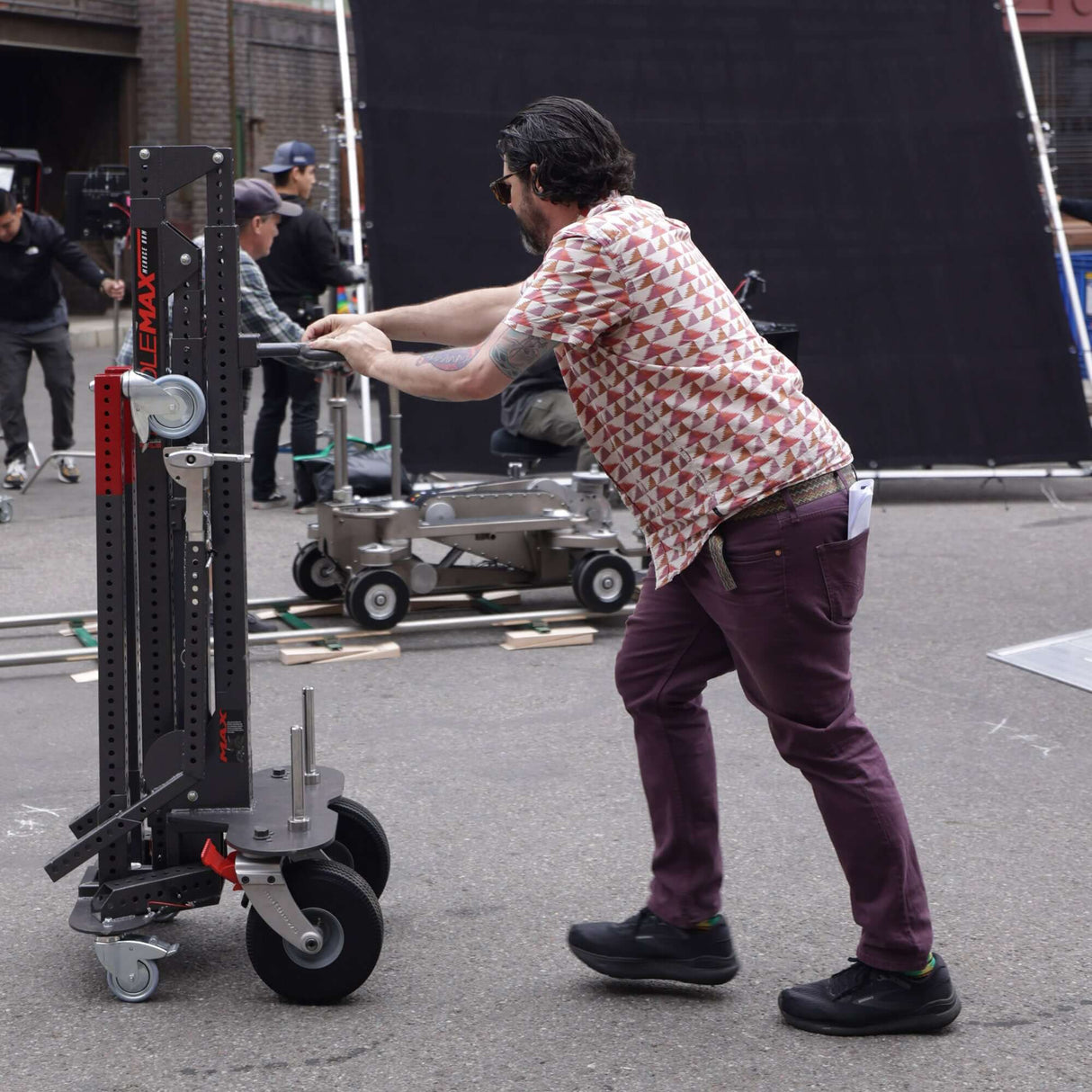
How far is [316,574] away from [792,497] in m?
4.25

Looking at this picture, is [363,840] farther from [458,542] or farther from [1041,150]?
[1041,150]

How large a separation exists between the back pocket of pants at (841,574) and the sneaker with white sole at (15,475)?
8.22 m

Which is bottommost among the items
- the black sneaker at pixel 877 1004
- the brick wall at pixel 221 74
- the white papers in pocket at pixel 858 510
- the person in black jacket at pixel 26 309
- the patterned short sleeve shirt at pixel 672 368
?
the black sneaker at pixel 877 1004

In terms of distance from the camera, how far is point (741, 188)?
31.7 ft

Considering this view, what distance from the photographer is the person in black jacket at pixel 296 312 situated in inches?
383

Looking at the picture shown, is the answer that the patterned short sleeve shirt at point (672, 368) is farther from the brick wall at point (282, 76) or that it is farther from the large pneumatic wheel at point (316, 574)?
the brick wall at point (282, 76)

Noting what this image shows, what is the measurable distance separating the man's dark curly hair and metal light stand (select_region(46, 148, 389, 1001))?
625 millimetres

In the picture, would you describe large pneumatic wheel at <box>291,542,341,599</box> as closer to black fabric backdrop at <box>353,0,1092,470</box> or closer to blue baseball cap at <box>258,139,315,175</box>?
black fabric backdrop at <box>353,0,1092,470</box>

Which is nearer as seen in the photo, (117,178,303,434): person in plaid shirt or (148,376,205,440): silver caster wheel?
(148,376,205,440): silver caster wheel

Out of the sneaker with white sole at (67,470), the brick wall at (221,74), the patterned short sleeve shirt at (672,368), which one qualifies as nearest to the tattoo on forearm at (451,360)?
the patterned short sleeve shirt at (672,368)

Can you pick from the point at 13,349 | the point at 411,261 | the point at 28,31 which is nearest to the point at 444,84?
the point at 411,261

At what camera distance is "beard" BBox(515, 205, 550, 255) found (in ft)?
11.1

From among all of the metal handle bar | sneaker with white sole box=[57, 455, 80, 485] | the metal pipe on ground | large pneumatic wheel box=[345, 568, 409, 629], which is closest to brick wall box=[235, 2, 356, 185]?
sneaker with white sole box=[57, 455, 80, 485]

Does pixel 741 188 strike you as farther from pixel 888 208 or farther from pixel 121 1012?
pixel 121 1012
